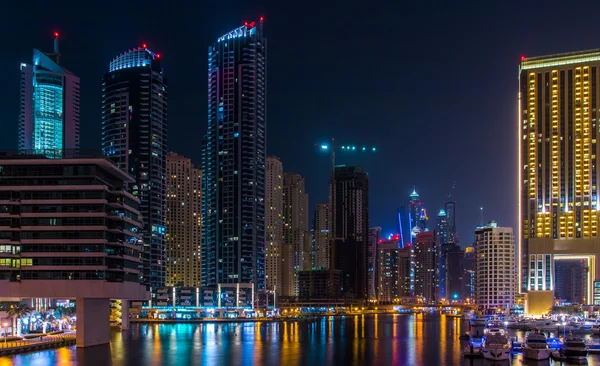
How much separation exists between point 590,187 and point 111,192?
402ft

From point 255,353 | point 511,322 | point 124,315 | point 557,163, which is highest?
point 557,163

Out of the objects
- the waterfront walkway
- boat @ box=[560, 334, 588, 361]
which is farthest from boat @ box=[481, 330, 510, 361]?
the waterfront walkway

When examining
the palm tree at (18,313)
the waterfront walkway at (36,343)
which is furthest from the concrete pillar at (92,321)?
the palm tree at (18,313)

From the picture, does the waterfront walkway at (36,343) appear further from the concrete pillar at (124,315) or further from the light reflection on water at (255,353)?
the concrete pillar at (124,315)

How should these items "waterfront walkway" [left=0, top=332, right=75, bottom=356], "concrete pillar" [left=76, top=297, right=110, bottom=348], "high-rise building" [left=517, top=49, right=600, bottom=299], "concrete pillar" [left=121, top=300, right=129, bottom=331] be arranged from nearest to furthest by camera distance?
"waterfront walkway" [left=0, top=332, right=75, bottom=356]
"concrete pillar" [left=76, top=297, right=110, bottom=348]
"concrete pillar" [left=121, top=300, right=129, bottom=331]
"high-rise building" [left=517, top=49, right=600, bottom=299]

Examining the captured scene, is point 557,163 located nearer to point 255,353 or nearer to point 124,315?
point 124,315

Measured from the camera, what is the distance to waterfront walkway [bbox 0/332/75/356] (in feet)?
252

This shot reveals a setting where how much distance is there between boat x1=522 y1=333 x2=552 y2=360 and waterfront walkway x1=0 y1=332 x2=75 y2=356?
166 ft

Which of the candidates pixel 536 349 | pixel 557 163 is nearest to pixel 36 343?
pixel 536 349

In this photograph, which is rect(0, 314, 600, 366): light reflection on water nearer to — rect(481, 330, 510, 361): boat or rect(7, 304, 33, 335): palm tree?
rect(481, 330, 510, 361): boat

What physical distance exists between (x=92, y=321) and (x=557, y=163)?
4845 inches

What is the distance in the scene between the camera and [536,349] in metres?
75.7

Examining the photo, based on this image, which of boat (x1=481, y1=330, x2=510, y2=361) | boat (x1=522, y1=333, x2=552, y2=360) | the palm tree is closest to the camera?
boat (x1=481, y1=330, x2=510, y2=361)

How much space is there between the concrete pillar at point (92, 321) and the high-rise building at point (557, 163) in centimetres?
10823
